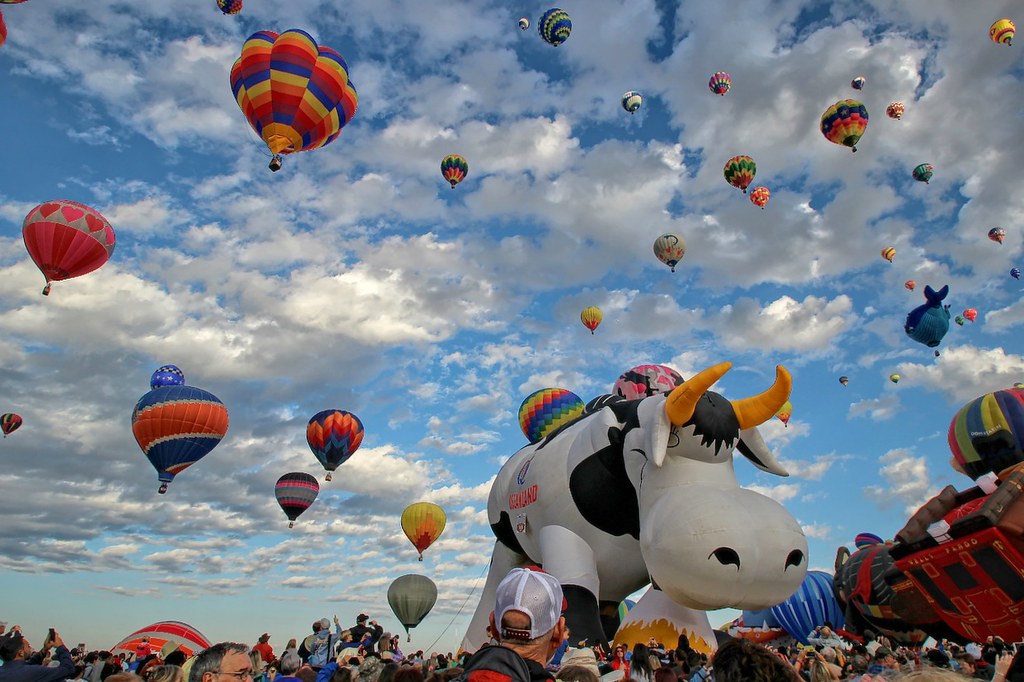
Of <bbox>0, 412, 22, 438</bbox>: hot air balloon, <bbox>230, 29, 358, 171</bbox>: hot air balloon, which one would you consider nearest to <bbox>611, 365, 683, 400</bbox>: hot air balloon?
<bbox>230, 29, 358, 171</bbox>: hot air balloon

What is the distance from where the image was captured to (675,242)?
76.1ft

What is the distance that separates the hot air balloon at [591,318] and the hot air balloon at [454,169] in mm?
6807

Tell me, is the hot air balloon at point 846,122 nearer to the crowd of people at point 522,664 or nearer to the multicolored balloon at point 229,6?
the multicolored balloon at point 229,6

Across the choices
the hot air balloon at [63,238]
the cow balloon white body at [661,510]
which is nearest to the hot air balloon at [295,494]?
the hot air balloon at [63,238]

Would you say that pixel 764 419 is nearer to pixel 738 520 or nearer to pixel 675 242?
pixel 738 520

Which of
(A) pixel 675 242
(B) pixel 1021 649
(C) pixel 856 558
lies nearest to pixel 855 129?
(A) pixel 675 242

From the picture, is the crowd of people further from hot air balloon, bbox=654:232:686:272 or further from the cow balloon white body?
hot air balloon, bbox=654:232:686:272

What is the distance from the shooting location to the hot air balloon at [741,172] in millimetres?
25031

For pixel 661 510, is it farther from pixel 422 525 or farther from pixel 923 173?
pixel 923 173

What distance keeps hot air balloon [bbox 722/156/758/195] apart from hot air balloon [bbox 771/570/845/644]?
14543mm

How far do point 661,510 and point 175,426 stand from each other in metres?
14.4

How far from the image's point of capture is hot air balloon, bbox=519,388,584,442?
15508 mm

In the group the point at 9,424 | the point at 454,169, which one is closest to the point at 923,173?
the point at 454,169

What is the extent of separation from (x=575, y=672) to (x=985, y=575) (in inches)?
307
